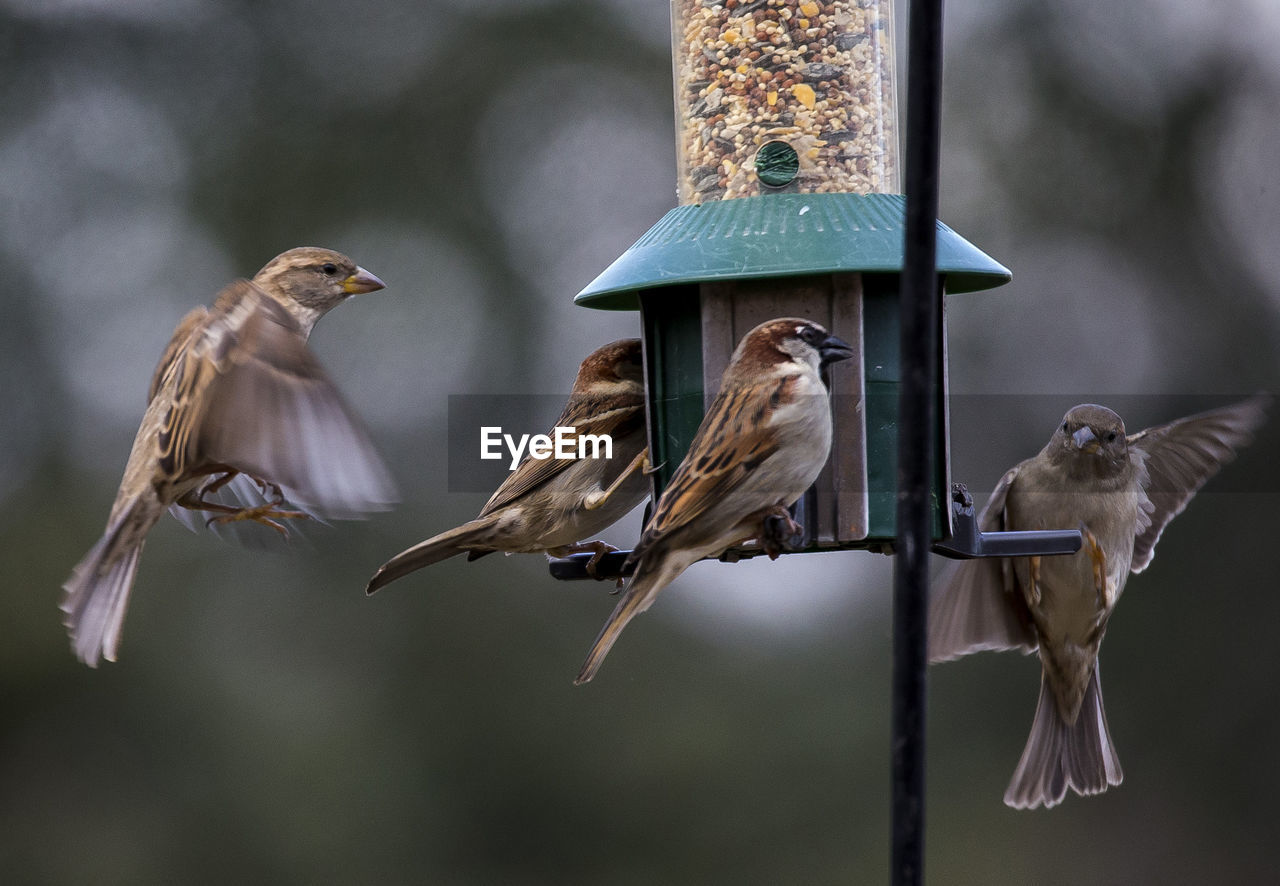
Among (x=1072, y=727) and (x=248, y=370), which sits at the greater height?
(x=248, y=370)

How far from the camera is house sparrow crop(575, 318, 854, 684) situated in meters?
3.77

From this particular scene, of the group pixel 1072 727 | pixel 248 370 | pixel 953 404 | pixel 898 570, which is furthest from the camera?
pixel 953 404

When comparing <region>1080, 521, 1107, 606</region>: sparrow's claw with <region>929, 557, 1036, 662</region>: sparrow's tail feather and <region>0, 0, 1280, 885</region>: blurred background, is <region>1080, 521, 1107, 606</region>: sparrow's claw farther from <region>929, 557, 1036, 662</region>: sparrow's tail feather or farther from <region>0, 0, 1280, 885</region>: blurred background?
<region>0, 0, 1280, 885</region>: blurred background

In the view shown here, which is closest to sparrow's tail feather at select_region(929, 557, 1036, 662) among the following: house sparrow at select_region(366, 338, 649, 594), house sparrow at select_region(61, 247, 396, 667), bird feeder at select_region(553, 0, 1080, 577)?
bird feeder at select_region(553, 0, 1080, 577)

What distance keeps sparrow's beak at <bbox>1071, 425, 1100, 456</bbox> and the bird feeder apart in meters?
1.10

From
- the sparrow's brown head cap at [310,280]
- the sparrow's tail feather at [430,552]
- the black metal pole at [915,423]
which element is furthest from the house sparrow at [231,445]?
the black metal pole at [915,423]

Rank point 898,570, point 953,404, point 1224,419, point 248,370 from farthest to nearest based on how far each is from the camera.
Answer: point 953,404
point 1224,419
point 248,370
point 898,570

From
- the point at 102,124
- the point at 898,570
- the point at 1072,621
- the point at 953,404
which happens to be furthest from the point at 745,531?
the point at 102,124

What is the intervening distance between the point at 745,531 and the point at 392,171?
25.8 feet

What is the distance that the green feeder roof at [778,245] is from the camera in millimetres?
3904

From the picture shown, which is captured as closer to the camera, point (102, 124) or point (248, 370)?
point (248, 370)

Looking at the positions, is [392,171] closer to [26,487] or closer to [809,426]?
[26,487]

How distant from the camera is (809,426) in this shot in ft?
12.4

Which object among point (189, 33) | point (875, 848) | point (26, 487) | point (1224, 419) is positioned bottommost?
point (875, 848)
